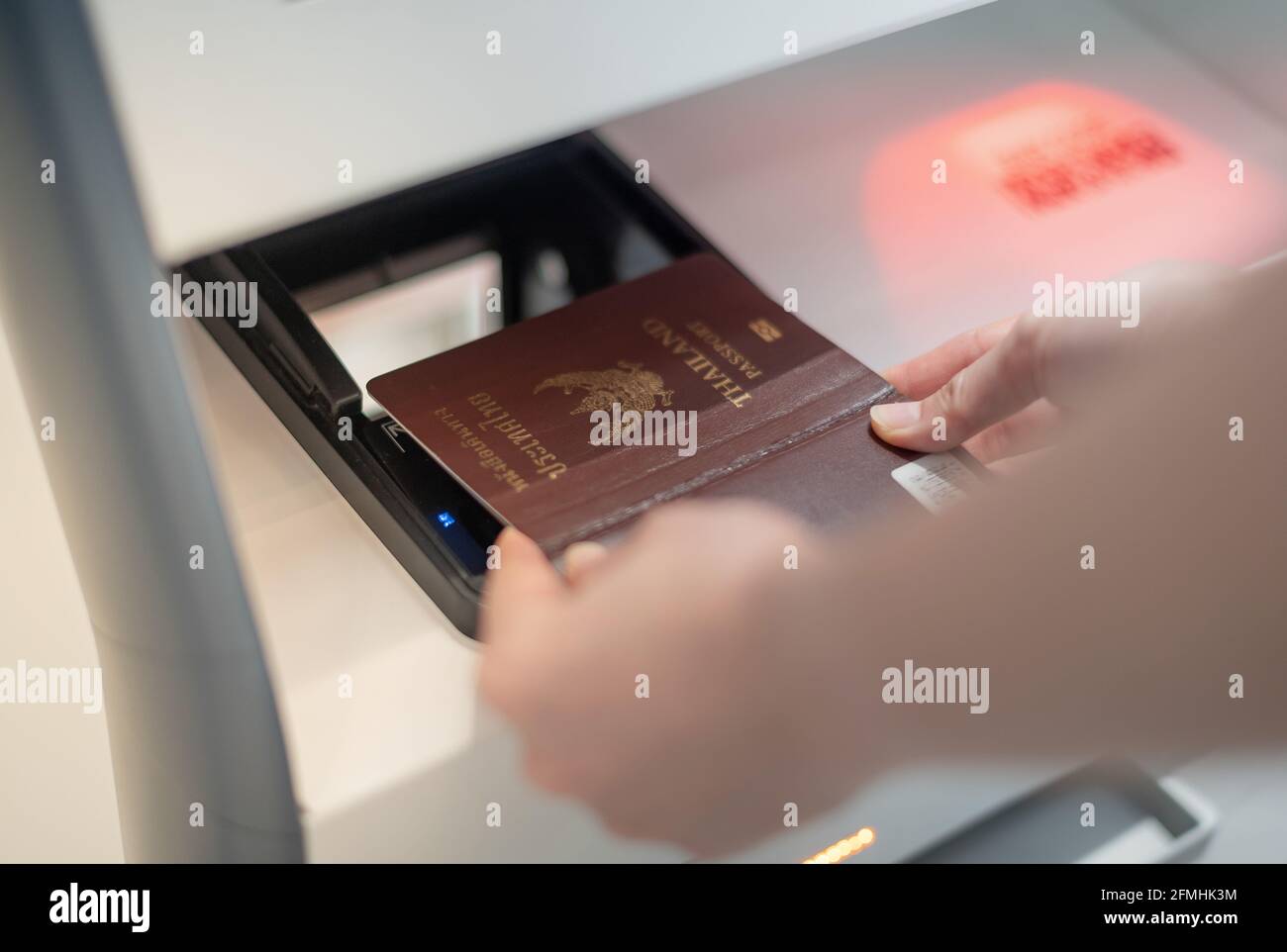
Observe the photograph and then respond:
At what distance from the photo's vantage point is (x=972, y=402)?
0.64 m

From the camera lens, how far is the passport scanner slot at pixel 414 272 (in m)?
0.65

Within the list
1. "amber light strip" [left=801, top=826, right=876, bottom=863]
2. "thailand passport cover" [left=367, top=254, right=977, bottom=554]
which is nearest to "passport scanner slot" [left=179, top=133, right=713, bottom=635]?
"thailand passport cover" [left=367, top=254, right=977, bottom=554]

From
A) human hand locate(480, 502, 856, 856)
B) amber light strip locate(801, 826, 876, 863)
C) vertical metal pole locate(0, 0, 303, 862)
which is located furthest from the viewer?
amber light strip locate(801, 826, 876, 863)

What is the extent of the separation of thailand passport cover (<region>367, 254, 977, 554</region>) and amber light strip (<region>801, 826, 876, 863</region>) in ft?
0.84

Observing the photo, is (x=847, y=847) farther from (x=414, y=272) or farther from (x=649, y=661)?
(x=414, y=272)

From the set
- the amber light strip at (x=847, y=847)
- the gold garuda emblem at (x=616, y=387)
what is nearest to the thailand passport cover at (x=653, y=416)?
the gold garuda emblem at (x=616, y=387)

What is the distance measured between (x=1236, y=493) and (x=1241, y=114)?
16.8 inches

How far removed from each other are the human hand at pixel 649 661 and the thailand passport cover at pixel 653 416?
31mm

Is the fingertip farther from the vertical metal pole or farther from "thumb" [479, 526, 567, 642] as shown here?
the vertical metal pole

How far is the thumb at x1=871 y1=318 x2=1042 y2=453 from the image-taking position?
0.63 metres

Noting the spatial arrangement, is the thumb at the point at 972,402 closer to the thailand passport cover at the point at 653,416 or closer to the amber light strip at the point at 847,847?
the thailand passport cover at the point at 653,416
